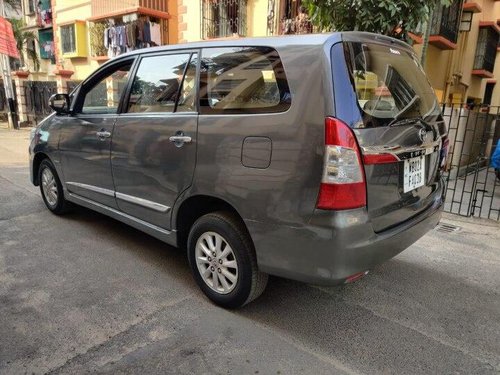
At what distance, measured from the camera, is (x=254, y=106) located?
A: 7.82ft

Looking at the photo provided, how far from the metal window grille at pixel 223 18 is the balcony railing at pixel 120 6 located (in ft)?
6.43

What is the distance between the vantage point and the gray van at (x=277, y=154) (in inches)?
83.0

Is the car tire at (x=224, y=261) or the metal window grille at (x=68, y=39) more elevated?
the metal window grille at (x=68, y=39)

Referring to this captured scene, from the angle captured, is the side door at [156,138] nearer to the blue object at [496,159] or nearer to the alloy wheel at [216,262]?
the alloy wheel at [216,262]

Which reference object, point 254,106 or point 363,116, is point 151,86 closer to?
point 254,106

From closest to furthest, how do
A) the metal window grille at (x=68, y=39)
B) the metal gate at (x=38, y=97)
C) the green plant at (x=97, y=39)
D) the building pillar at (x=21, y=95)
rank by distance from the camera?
the green plant at (x=97, y=39) → the metal window grille at (x=68, y=39) → the metal gate at (x=38, y=97) → the building pillar at (x=21, y=95)

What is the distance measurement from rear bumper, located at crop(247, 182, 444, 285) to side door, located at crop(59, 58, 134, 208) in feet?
5.81

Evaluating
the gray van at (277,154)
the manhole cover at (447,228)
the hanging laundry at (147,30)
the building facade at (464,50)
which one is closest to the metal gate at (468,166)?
the manhole cover at (447,228)

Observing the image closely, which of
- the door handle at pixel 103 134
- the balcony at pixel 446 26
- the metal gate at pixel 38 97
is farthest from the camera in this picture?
the metal gate at pixel 38 97

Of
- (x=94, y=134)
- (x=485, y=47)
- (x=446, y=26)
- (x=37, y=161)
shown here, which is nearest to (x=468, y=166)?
(x=446, y=26)

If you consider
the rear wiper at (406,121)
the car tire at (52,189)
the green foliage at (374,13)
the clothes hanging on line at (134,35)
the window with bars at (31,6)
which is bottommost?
the car tire at (52,189)

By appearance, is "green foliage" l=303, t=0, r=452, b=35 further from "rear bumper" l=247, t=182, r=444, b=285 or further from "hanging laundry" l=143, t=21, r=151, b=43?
"hanging laundry" l=143, t=21, r=151, b=43

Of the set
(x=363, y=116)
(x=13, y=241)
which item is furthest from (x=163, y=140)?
Result: (x=13, y=241)

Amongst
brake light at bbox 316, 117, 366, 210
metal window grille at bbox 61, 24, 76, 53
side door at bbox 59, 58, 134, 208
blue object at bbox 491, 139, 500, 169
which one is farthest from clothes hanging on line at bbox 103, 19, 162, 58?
brake light at bbox 316, 117, 366, 210
